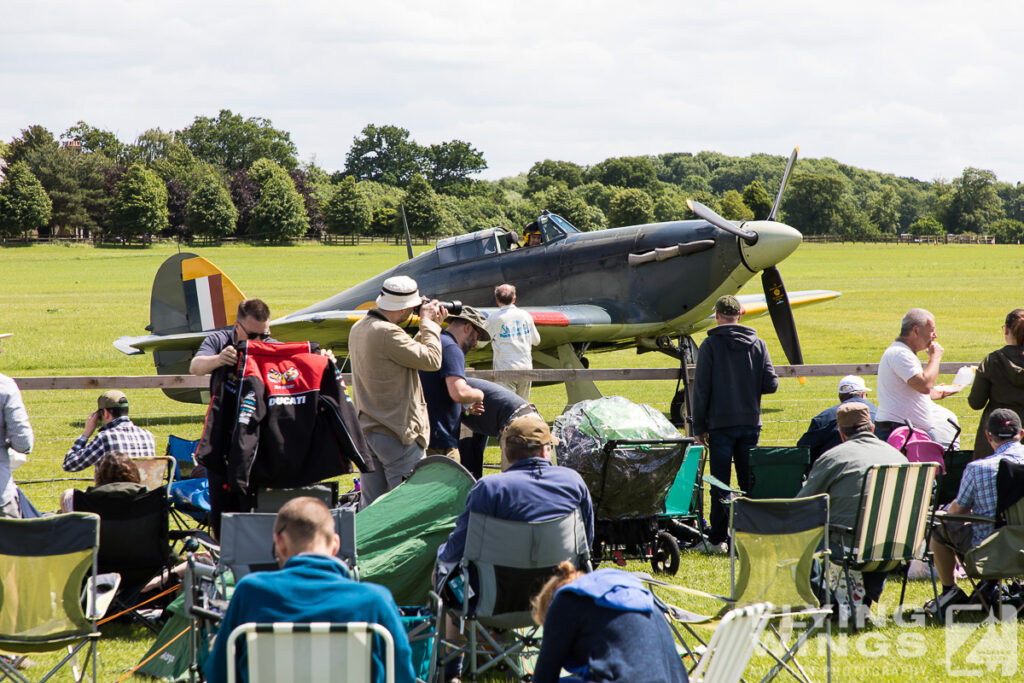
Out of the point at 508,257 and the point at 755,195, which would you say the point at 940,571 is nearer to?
the point at 508,257

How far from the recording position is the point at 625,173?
384 ft

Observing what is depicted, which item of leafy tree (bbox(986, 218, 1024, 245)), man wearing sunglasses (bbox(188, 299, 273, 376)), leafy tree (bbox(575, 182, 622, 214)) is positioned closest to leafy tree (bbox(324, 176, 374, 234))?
leafy tree (bbox(575, 182, 622, 214))

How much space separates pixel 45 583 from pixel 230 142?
138 metres

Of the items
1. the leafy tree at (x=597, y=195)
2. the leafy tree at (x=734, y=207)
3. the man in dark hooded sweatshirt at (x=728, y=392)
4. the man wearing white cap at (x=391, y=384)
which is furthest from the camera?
the leafy tree at (x=734, y=207)

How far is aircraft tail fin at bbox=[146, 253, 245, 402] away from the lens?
13.5 meters

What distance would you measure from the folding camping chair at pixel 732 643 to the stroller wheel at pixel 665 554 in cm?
260

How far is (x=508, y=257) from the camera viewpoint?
13.3 meters

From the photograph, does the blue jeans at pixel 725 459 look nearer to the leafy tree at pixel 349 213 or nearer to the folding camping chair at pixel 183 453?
the folding camping chair at pixel 183 453

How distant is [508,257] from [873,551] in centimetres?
912

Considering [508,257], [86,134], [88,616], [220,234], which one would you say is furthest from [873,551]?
[86,134]

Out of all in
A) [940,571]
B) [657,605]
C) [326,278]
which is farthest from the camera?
[326,278]

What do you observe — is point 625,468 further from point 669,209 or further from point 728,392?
point 669,209

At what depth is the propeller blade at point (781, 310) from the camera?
12.3 m

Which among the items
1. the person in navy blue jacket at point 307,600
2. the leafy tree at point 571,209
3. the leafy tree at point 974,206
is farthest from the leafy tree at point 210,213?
the leafy tree at point 974,206
